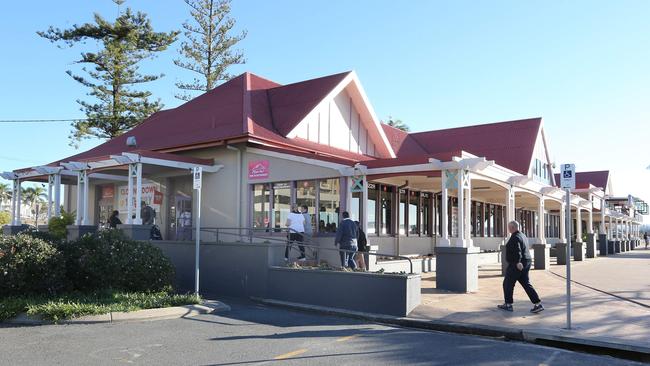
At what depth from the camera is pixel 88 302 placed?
34.4ft

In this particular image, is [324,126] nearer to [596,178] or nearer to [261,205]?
[261,205]

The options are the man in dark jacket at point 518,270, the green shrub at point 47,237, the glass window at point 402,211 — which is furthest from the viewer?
the glass window at point 402,211

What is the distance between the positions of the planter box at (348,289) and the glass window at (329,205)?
464 cm

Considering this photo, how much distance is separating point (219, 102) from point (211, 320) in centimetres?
1311

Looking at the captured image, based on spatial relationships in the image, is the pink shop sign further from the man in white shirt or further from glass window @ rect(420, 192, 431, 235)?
glass window @ rect(420, 192, 431, 235)

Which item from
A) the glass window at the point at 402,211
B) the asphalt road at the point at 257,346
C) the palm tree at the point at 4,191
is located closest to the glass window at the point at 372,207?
the glass window at the point at 402,211

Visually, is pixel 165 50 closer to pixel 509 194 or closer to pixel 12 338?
pixel 509 194

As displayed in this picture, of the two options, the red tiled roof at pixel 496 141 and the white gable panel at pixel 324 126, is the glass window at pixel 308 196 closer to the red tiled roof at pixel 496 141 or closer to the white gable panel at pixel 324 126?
the white gable panel at pixel 324 126

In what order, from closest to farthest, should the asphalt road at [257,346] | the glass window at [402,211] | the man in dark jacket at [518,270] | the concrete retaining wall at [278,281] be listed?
the asphalt road at [257,346] → the man in dark jacket at [518,270] → the concrete retaining wall at [278,281] → the glass window at [402,211]

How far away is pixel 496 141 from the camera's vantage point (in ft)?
94.6

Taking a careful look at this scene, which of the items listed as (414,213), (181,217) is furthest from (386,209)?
(181,217)

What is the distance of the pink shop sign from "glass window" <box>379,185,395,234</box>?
14.8 ft

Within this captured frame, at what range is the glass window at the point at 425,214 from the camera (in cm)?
2273

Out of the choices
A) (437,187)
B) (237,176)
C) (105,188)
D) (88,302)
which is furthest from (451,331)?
(105,188)
